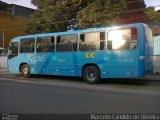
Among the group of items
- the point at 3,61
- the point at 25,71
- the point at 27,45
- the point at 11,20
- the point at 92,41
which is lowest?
the point at 25,71

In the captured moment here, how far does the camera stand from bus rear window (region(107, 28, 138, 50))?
613 inches

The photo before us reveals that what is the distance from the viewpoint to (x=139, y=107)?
31.1ft

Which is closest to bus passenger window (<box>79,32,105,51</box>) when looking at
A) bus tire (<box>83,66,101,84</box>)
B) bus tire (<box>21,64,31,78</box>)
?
bus tire (<box>83,66,101,84</box>)

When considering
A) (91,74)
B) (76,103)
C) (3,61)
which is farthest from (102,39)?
(3,61)

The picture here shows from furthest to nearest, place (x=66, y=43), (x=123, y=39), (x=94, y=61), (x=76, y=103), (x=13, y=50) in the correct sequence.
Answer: (x=13, y=50), (x=66, y=43), (x=94, y=61), (x=123, y=39), (x=76, y=103)

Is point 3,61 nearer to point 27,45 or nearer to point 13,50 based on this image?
point 13,50

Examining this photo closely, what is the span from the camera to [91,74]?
1716 cm

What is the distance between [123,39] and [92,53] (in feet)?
6.65

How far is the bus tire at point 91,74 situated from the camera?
16828 millimetres

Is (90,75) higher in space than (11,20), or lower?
lower

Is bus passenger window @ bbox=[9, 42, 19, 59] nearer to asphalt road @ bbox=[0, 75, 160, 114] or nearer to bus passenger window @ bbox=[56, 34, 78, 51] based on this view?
bus passenger window @ bbox=[56, 34, 78, 51]

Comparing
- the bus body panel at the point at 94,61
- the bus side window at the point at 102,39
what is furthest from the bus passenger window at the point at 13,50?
the bus side window at the point at 102,39

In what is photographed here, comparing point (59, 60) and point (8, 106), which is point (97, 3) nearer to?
point (59, 60)

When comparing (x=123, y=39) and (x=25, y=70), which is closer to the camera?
(x=123, y=39)
